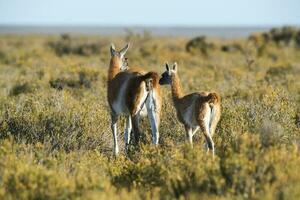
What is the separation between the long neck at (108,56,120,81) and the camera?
11109 millimetres

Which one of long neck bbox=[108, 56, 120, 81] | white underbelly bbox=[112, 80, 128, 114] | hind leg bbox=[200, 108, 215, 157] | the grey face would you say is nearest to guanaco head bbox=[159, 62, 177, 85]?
the grey face

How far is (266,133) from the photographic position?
24.5ft

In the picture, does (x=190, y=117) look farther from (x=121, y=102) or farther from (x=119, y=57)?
(x=119, y=57)

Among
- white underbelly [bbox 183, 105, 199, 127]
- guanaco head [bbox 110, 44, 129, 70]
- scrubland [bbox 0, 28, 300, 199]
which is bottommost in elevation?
scrubland [bbox 0, 28, 300, 199]

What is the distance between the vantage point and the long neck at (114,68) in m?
11.1

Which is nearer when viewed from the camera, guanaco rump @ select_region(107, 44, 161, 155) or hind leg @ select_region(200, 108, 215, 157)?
hind leg @ select_region(200, 108, 215, 157)

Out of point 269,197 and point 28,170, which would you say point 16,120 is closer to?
point 28,170

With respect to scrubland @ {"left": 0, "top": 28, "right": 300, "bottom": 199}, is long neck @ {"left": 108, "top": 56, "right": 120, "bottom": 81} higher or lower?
higher

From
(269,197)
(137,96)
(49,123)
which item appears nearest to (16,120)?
(49,123)

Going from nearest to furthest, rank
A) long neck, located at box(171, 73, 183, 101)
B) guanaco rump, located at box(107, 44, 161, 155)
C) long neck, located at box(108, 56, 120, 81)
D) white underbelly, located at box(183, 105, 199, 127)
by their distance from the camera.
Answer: white underbelly, located at box(183, 105, 199, 127) → guanaco rump, located at box(107, 44, 161, 155) → long neck, located at box(171, 73, 183, 101) → long neck, located at box(108, 56, 120, 81)

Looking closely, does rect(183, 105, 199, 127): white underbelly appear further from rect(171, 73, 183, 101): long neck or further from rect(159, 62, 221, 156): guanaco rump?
rect(171, 73, 183, 101): long neck

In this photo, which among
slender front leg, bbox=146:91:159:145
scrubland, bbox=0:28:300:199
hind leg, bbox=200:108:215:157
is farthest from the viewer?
slender front leg, bbox=146:91:159:145

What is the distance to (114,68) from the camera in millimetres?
11242

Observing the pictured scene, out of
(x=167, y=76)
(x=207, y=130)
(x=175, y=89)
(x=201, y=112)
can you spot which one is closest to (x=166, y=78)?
(x=167, y=76)
